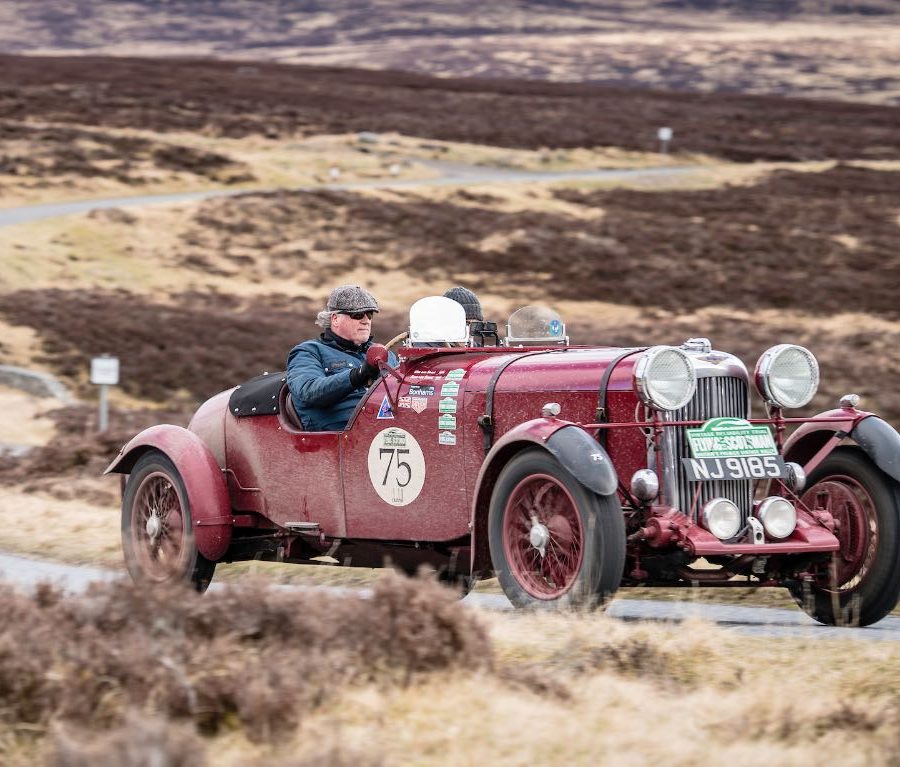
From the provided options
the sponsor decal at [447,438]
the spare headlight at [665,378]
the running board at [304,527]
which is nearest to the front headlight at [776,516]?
the spare headlight at [665,378]

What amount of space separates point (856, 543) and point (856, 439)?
0.55 m

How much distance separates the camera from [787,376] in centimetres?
764

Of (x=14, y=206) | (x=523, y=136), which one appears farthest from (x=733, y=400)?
(x=523, y=136)

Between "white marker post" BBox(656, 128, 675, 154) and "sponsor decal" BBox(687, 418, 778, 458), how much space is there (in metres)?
57.0

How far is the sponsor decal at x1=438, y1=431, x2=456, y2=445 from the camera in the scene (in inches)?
301

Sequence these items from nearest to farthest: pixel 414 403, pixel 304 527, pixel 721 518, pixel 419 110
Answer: pixel 721 518
pixel 414 403
pixel 304 527
pixel 419 110

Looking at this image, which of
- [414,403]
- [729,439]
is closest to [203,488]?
[414,403]

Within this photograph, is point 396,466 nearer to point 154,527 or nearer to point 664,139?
point 154,527

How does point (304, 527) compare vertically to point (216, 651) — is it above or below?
below

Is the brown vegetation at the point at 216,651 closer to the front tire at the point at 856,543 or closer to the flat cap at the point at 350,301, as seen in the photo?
the front tire at the point at 856,543

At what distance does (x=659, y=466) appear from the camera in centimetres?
705

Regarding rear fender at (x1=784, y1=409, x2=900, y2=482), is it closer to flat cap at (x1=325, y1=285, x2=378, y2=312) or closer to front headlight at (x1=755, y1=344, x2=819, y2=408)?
front headlight at (x1=755, y1=344, x2=819, y2=408)

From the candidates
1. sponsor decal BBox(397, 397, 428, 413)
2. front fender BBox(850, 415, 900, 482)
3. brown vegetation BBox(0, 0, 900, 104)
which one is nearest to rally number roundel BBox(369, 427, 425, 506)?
sponsor decal BBox(397, 397, 428, 413)

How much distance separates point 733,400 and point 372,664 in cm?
Answer: 291
